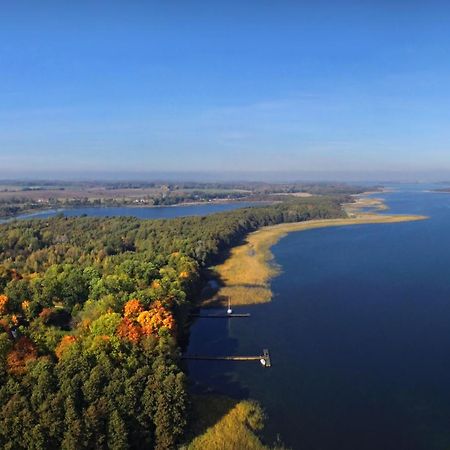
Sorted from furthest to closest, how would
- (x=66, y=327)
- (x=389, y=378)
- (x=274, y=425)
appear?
1. (x=66, y=327)
2. (x=389, y=378)
3. (x=274, y=425)

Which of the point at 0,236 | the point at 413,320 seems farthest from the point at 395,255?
the point at 0,236

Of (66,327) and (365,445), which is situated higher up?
(66,327)

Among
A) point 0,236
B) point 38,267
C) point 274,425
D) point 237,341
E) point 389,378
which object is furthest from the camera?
point 0,236

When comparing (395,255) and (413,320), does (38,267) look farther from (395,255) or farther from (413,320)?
(395,255)

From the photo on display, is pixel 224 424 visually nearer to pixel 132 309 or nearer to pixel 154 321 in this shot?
pixel 154 321

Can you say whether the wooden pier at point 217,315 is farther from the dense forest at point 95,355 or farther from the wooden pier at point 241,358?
the wooden pier at point 241,358

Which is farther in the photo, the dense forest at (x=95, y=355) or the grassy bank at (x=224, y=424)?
the grassy bank at (x=224, y=424)

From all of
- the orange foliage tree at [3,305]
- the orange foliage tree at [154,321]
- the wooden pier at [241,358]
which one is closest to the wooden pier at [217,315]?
the wooden pier at [241,358]
